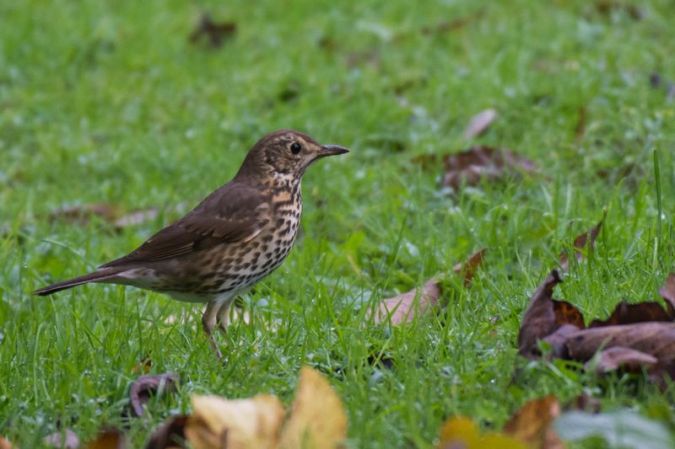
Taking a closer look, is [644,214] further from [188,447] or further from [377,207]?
[188,447]

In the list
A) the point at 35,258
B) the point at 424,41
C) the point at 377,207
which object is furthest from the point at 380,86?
the point at 35,258

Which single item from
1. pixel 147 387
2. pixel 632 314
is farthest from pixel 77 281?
pixel 632 314

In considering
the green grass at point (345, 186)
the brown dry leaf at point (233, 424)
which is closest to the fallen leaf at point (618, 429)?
the green grass at point (345, 186)

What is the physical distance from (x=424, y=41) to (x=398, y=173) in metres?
2.79

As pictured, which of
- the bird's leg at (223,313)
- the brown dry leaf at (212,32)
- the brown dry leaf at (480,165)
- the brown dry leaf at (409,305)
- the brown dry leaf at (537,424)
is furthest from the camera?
the brown dry leaf at (212,32)

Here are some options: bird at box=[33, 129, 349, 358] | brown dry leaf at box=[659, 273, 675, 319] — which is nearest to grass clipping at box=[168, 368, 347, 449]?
brown dry leaf at box=[659, 273, 675, 319]

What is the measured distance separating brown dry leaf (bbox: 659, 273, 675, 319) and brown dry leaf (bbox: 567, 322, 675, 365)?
0.20 metres

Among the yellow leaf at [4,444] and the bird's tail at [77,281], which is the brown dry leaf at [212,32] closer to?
the bird's tail at [77,281]

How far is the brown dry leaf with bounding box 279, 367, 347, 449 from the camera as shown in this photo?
3.31 metres

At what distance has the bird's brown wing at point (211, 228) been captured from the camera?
17.4ft

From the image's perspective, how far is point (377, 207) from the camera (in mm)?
6656

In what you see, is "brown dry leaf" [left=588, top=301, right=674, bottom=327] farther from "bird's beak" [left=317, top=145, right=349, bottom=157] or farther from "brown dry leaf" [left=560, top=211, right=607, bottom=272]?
"bird's beak" [left=317, top=145, right=349, bottom=157]

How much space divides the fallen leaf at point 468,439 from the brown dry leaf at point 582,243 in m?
2.01

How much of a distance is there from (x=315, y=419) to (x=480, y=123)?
4697mm
